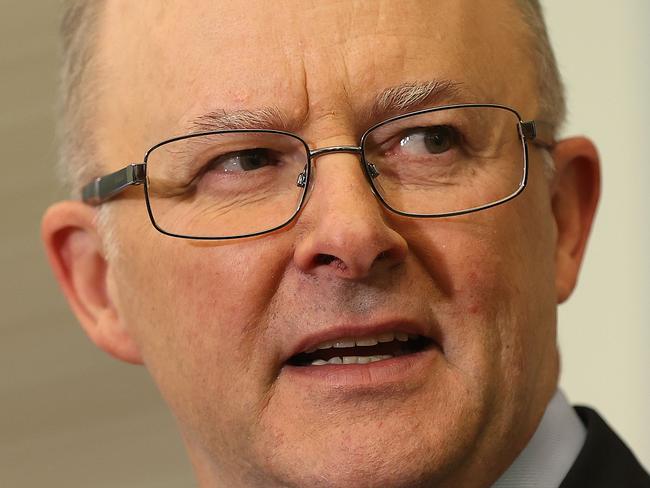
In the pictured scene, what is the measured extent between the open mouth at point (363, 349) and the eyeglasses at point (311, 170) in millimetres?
203

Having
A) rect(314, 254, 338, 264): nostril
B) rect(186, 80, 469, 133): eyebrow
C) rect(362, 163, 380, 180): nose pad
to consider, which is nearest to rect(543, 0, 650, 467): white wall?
rect(186, 80, 469, 133): eyebrow

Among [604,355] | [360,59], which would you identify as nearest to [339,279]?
[360,59]

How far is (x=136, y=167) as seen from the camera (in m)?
2.00

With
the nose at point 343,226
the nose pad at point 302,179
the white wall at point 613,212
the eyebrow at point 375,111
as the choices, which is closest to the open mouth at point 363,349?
the nose at point 343,226

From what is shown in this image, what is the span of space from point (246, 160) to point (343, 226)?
0.28 meters

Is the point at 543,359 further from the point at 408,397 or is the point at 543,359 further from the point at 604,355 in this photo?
the point at 604,355

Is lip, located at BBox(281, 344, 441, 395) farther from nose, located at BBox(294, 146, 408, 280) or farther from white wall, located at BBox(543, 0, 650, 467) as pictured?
white wall, located at BBox(543, 0, 650, 467)

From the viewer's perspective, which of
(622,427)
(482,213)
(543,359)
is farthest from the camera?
(622,427)

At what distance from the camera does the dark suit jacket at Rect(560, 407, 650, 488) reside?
1.97m

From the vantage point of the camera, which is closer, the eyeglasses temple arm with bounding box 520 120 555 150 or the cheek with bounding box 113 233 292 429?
the cheek with bounding box 113 233 292 429

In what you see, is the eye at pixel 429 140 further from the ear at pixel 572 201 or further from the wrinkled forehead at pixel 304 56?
the ear at pixel 572 201

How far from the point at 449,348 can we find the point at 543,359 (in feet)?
0.87

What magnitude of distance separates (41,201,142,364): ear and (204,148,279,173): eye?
0.40 m

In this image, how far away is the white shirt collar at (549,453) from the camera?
6.59 feet
